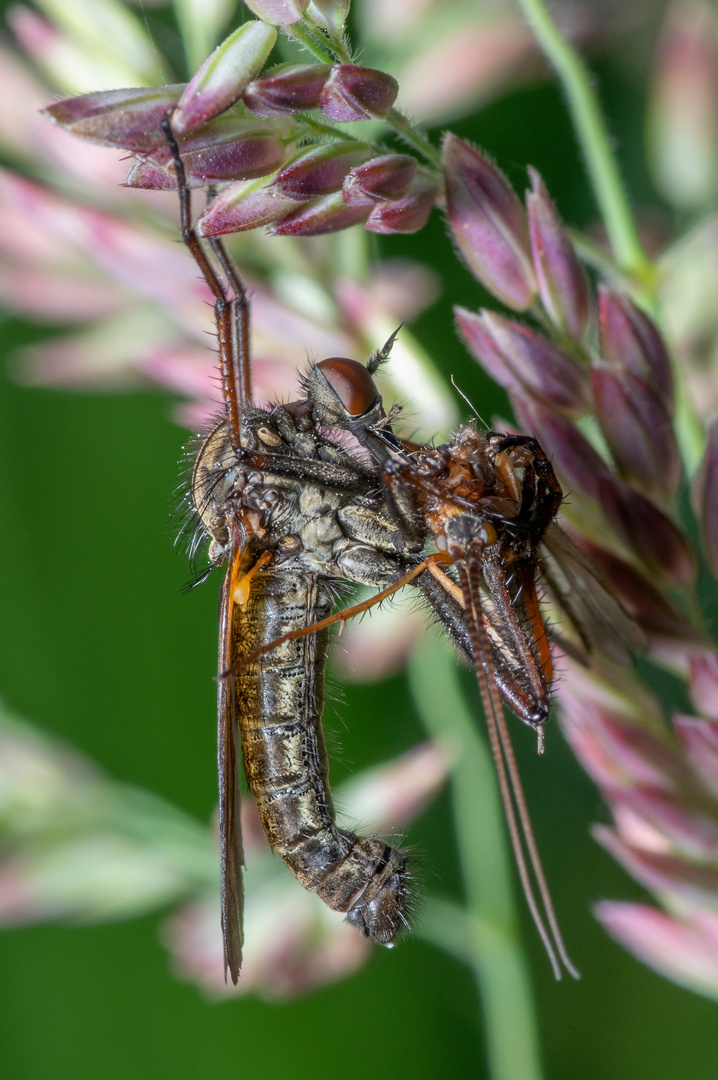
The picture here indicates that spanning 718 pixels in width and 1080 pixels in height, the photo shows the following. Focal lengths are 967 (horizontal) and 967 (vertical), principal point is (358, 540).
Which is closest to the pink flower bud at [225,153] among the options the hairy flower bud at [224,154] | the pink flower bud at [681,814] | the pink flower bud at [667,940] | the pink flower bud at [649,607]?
the hairy flower bud at [224,154]

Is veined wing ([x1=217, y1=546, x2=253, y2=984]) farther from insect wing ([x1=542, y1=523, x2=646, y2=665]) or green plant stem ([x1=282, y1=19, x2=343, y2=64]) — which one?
green plant stem ([x1=282, y1=19, x2=343, y2=64])

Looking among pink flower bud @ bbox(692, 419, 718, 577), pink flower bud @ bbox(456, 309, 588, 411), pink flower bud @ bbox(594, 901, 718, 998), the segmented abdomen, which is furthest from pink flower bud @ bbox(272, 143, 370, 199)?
pink flower bud @ bbox(594, 901, 718, 998)

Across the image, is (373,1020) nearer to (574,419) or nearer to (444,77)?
(574,419)

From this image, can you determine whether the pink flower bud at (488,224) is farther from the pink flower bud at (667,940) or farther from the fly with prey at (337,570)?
the pink flower bud at (667,940)

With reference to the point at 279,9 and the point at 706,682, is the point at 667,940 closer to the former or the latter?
the point at 706,682

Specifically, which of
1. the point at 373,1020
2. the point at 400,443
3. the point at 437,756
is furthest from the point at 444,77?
the point at 373,1020
